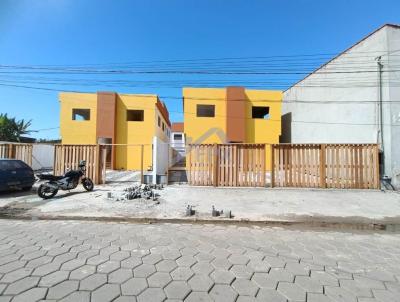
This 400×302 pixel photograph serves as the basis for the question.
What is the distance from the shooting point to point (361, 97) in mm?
12844

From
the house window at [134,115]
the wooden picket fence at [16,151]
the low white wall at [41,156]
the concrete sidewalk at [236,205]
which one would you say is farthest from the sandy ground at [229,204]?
the house window at [134,115]

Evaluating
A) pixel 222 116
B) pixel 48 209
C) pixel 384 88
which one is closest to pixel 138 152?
pixel 222 116

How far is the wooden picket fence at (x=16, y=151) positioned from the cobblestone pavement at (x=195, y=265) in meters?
9.21

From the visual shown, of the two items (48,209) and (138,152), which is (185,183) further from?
(138,152)

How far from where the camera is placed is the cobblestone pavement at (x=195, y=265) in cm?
272

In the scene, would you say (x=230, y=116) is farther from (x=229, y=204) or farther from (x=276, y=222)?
(x=276, y=222)

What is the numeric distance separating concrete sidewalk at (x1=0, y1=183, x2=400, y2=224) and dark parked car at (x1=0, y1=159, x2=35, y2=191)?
1.36 ft

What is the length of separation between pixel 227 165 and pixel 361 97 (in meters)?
7.81

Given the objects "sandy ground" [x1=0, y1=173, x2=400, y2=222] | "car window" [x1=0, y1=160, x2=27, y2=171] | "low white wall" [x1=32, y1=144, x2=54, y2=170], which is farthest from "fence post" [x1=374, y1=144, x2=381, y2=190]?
"low white wall" [x1=32, y1=144, x2=54, y2=170]

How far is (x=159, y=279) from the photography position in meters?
3.01

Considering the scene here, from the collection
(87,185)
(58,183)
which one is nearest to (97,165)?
(87,185)

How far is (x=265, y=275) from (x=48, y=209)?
600 centimetres

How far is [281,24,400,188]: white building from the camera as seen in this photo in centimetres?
1105

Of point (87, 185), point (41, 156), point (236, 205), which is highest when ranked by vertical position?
point (41, 156)
